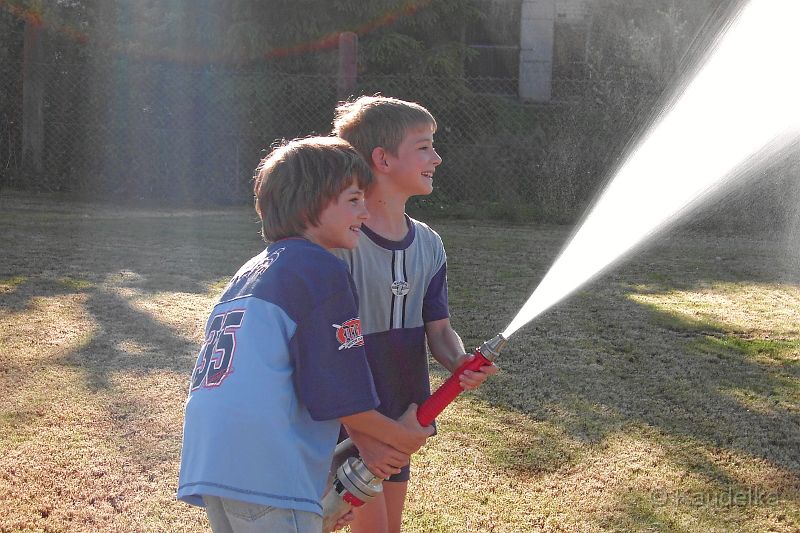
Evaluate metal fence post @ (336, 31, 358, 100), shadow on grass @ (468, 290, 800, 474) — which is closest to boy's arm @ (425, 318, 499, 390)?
shadow on grass @ (468, 290, 800, 474)

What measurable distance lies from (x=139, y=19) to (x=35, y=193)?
100 inches

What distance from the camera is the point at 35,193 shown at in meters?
10.5

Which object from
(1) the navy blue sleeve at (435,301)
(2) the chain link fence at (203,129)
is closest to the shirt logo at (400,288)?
(1) the navy blue sleeve at (435,301)

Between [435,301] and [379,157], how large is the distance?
1.45 ft

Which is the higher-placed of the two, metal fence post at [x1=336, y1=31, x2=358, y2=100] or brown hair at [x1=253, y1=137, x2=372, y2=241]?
metal fence post at [x1=336, y1=31, x2=358, y2=100]

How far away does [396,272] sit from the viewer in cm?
262

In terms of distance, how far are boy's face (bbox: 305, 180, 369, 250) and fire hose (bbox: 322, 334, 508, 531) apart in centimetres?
42

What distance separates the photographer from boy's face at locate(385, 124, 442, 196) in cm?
267

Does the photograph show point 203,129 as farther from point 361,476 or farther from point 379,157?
point 361,476

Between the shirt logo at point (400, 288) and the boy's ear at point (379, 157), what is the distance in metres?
0.33

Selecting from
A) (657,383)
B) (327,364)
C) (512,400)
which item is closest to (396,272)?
(327,364)

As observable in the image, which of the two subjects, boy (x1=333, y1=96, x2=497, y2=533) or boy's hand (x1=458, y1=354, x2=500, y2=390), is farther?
boy (x1=333, y1=96, x2=497, y2=533)

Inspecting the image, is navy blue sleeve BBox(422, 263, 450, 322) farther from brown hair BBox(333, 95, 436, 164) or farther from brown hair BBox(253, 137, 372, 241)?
brown hair BBox(253, 137, 372, 241)

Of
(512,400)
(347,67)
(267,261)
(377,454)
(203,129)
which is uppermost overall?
(347,67)
